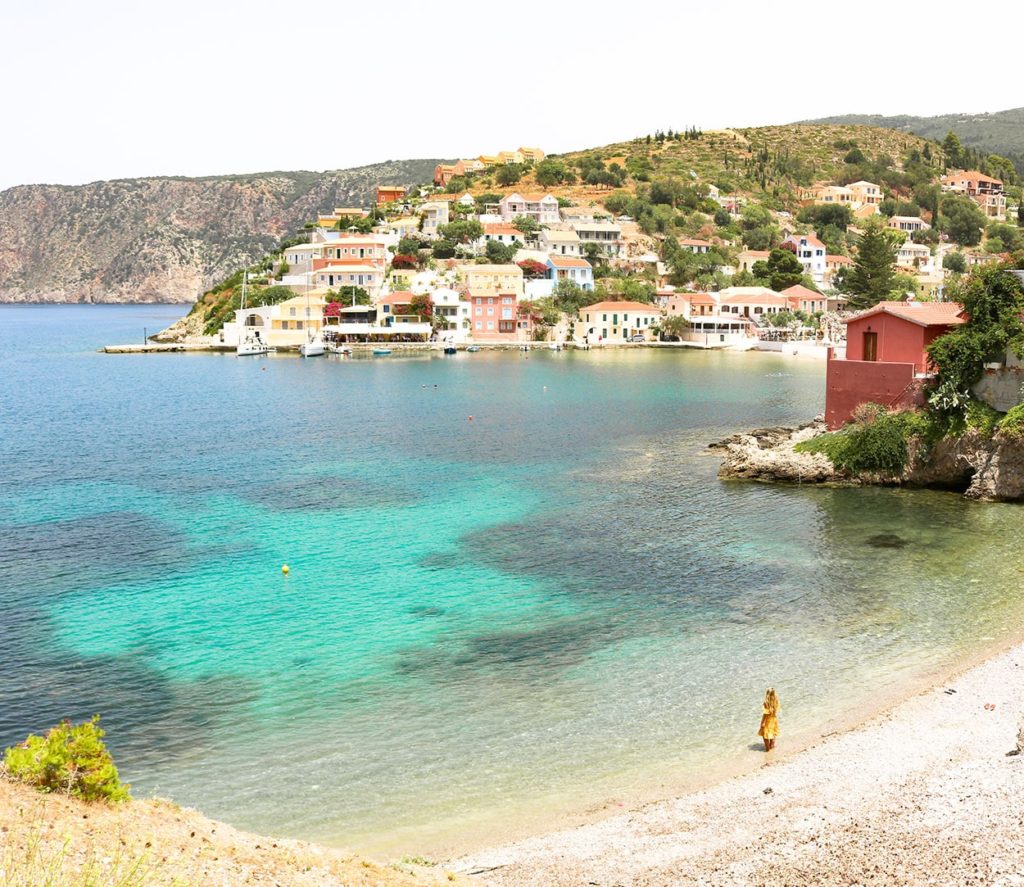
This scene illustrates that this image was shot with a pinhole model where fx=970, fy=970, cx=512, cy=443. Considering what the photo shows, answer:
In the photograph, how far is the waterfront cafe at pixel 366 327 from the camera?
11594cm

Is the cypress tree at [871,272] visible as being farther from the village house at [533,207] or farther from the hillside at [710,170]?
the hillside at [710,170]

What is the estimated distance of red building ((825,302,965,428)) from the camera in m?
38.1

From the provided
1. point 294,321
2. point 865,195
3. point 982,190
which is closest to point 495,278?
point 294,321

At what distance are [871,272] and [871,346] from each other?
82.9 metres

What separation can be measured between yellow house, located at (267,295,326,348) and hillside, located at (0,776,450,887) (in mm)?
107744

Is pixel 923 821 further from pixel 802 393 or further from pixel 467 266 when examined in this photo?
pixel 467 266

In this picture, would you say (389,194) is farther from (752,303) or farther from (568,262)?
(752,303)

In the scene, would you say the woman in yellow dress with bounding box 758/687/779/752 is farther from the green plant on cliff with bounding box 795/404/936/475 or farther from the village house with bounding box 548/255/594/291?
the village house with bounding box 548/255/594/291

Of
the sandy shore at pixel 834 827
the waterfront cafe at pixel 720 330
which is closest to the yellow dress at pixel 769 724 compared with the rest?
the sandy shore at pixel 834 827

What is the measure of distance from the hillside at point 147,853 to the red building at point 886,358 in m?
32.0

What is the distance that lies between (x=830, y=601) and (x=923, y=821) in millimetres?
11488

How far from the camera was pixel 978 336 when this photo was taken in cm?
3534

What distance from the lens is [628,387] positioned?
242 feet

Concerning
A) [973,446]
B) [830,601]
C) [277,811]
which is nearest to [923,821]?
[277,811]
